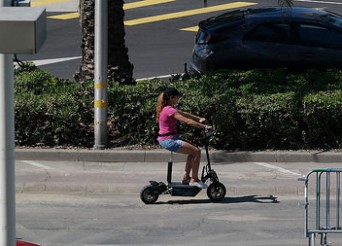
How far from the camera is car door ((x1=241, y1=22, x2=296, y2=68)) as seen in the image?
18.6 metres

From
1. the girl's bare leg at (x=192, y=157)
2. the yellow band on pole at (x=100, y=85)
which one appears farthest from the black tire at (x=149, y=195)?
the yellow band on pole at (x=100, y=85)

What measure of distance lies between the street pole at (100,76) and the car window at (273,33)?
4406 mm

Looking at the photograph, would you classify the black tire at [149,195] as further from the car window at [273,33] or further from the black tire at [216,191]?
the car window at [273,33]

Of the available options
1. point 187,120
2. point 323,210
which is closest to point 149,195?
point 187,120

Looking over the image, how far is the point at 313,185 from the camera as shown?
45.6 ft

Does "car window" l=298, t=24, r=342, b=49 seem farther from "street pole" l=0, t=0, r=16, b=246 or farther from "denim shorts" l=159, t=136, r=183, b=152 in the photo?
"street pole" l=0, t=0, r=16, b=246

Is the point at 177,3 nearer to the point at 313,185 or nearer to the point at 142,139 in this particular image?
the point at 142,139

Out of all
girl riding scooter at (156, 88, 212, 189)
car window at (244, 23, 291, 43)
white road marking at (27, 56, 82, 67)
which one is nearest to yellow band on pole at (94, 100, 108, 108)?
girl riding scooter at (156, 88, 212, 189)

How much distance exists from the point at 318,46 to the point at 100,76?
536cm

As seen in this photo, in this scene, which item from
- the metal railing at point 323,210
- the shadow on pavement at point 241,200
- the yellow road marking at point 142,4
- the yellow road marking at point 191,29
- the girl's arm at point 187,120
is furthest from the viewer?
the yellow road marking at point 142,4

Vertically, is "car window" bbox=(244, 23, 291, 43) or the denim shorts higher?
"car window" bbox=(244, 23, 291, 43)

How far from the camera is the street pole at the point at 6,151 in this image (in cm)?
746

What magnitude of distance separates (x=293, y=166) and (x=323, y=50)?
14.6 ft

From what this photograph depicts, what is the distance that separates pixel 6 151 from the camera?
7461 mm
